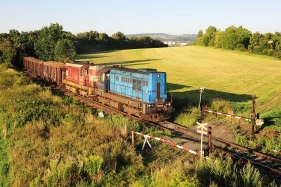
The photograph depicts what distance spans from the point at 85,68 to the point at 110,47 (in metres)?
105

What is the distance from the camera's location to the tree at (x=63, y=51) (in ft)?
180

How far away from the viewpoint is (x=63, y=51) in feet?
182

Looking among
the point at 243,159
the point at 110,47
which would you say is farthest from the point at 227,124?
the point at 110,47

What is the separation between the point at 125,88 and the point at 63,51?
1452 inches

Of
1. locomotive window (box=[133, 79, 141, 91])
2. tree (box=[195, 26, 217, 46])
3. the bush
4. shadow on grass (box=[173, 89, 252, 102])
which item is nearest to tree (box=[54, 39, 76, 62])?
shadow on grass (box=[173, 89, 252, 102])

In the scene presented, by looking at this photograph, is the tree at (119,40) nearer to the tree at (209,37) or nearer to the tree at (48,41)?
the tree at (209,37)

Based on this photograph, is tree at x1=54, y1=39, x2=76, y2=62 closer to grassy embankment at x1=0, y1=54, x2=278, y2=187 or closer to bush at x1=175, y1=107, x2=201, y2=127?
grassy embankment at x1=0, y1=54, x2=278, y2=187

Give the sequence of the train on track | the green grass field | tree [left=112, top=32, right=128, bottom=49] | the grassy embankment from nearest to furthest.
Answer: the grassy embankment, the train on track, the green grass field, tree [left=112, top=32, right=128, bottom=49]

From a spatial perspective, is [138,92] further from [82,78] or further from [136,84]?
[82,78]

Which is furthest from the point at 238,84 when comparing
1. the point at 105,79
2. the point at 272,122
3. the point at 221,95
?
the point at 105,79

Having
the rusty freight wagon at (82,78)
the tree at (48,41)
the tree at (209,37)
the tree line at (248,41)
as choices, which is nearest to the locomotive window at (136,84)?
the rusty freight wagon at (82,78)

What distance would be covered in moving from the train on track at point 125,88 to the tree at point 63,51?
24.3 meters

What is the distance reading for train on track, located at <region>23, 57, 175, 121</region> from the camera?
19.5m

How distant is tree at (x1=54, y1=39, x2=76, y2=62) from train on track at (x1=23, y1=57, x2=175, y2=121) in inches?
955
